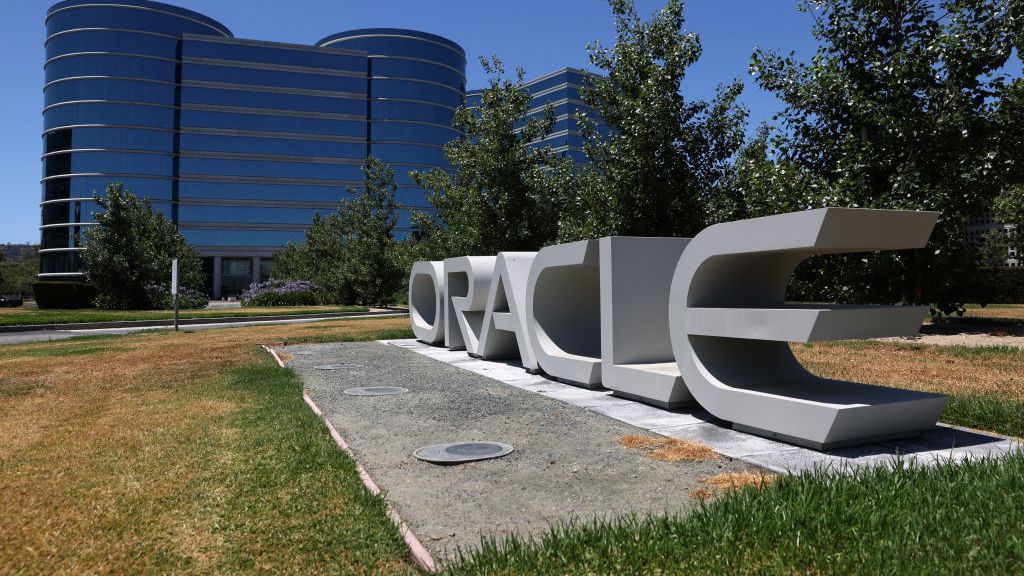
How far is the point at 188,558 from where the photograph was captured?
394cm

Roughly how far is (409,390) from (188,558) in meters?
6.60

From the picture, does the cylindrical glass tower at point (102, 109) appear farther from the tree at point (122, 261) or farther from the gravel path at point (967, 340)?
the gravel path at point (967, 340)

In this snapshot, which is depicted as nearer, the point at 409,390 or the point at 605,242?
the point at 605,242

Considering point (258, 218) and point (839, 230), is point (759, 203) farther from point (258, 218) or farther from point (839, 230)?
point (258, 218)

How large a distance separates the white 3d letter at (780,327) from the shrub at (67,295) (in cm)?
4342

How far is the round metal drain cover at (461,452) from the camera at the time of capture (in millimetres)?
6141

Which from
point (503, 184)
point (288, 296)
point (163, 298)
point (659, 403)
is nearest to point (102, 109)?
Result: point (288, 296)

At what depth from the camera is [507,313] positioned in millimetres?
13562

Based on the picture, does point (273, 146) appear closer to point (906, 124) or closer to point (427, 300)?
point (427, 300)

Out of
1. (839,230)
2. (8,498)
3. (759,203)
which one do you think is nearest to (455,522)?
(8,498)

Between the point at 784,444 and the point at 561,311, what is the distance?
237 inches

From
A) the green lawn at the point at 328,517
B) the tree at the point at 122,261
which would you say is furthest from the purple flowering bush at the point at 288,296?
the green lawn at the point at 328,517

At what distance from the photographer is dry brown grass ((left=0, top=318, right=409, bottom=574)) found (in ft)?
13.2

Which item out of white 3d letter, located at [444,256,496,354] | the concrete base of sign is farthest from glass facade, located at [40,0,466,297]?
the concrete base of sign
